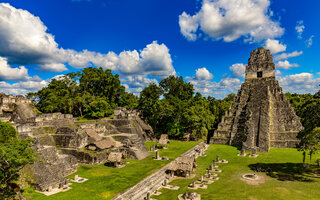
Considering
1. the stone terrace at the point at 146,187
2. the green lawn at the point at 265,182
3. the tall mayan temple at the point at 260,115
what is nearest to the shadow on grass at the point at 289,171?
the green lawn at the point at 265,182

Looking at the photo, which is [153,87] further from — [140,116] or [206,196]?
[206,196]

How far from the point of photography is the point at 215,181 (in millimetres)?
18859

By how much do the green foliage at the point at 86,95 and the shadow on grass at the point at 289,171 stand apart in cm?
3291

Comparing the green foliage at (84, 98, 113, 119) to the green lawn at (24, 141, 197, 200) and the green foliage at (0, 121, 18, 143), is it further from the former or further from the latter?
the green foliage at (0, 121, 18, 143)

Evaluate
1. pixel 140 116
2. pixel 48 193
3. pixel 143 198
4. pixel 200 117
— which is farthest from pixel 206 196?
pixel 140 116

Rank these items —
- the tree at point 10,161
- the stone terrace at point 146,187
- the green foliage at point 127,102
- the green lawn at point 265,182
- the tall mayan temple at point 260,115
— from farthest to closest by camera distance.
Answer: the green foliage at point 127,102, the tall mayan temple at point 260,115, the stone terrace at point 146,187, the green lawn at point 265,182, the tree at point 10,161

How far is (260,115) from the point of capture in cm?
3353

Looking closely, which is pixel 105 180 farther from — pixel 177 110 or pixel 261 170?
pixel 177 110

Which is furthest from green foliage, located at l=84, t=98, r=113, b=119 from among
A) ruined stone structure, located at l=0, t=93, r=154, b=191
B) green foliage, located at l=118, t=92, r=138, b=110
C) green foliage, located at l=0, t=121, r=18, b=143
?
green foliage, located at l=0, t=121, r=18, b=143

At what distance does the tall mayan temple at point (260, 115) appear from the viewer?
30.9m

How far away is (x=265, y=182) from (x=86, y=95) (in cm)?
3841

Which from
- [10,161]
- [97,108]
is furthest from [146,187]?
[97,108]

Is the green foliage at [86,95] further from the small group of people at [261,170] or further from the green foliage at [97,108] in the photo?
the small group of people at [261,170]

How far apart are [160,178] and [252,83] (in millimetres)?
31163
